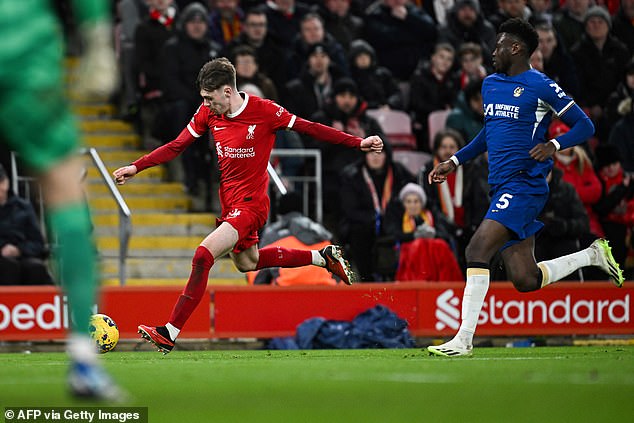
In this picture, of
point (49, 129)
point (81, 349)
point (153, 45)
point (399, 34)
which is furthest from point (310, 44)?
point (81, 349)

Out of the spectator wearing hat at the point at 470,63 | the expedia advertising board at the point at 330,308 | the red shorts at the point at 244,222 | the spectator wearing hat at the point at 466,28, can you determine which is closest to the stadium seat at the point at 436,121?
the spectator wearing hat at the point at 470,63

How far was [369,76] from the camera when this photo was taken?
18094 mm

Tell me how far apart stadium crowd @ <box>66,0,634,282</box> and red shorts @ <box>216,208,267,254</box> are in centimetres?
380

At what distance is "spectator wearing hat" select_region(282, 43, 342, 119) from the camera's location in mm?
17156

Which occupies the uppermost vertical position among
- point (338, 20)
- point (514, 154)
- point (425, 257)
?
point (338, 20)

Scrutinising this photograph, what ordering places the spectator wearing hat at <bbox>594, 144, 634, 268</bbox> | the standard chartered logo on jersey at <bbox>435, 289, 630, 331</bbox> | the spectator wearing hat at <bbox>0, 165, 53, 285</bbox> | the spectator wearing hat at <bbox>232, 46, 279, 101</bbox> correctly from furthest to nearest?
1. the spectator wearing hat at <bbox>594, 144, 634, 268</bbox>
2. the spectator wearing hat at <bbox>232, 46, 279, 101</bbox>
3. the spectator wearing hat at <bbox>0, 165, 53, 285</bbox>
4. the standard chartered logo on jersey at <bbox>435, 289, 630, 331</bbox>

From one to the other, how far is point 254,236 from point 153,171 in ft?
22.6

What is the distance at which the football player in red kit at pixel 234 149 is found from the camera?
1130 cm

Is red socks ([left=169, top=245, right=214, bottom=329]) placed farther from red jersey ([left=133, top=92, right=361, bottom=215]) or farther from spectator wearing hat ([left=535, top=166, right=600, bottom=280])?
spectator wearing hat ([left=535, top=166, right=600, bottom=280])

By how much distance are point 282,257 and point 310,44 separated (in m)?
6.18

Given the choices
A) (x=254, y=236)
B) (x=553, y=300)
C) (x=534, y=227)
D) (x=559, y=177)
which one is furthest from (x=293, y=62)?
(x=534, y=227)

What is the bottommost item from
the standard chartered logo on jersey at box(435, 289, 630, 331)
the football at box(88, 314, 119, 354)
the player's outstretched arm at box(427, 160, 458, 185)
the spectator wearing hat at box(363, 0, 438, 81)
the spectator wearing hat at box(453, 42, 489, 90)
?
the standard chartered logo on jersey at box(435, 289, 630, 331)

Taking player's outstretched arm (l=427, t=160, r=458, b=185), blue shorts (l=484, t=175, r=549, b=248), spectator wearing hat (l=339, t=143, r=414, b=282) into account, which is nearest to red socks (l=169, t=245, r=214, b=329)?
player's outstretched arm (l=427, t=160, r=458, b=185)

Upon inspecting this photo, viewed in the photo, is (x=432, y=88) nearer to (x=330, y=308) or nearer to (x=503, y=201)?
(x=330, y=308)
